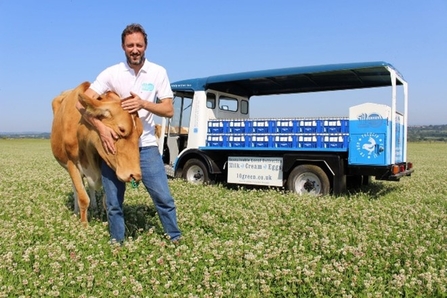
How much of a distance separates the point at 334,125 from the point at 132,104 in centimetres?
641

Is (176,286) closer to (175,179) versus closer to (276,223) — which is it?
(276,223)

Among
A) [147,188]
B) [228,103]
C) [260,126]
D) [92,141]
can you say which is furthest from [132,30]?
[228,103]

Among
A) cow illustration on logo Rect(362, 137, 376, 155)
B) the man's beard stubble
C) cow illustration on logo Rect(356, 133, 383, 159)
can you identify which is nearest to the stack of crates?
cow illustration on logo Rect(356, 133, 383, 159)

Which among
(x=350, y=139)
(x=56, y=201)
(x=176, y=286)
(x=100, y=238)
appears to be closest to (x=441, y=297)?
(x=176, y=286)

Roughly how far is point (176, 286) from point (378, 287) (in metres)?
1.95

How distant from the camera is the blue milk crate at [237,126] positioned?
11.6m

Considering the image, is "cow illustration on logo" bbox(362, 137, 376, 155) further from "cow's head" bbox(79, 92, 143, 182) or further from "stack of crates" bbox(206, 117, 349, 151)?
"cow's head" bbox(79, 92, 143, 182)

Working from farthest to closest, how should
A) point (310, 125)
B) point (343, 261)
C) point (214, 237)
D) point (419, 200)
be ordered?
point (310, 125), point (419, 200), point (214, 237), point (343, 261)

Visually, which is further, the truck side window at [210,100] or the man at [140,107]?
the truck side window at [210,100]

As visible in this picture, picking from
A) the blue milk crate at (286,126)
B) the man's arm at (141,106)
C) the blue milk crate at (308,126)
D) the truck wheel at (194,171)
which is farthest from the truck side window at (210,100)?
the man's arm at (141,106)

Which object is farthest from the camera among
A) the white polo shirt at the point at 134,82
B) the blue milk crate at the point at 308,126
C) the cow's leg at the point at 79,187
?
the blue milk crate at the point at 308,126

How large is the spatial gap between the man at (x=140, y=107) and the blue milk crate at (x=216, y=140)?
251 inches

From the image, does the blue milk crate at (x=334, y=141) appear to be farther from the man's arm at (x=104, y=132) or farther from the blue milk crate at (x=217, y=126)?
the man's arm at (x=104, y=132)

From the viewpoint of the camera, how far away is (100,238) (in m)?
5.77
